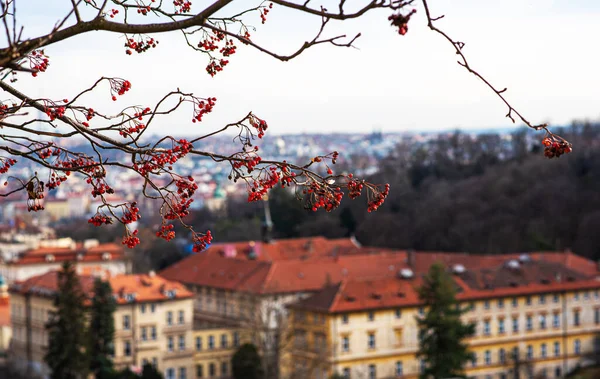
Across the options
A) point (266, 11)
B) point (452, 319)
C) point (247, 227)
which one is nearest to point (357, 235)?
point (247, 227)

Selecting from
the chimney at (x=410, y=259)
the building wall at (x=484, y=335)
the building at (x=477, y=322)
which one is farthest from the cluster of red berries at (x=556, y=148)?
the chimney at (x=410, y=259)

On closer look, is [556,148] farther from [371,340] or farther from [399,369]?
[399,369]

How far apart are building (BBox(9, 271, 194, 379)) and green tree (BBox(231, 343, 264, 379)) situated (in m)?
6.03

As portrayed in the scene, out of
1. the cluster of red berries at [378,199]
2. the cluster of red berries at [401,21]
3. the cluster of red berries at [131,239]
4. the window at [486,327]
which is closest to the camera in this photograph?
the cluster of red berries at [401,21]

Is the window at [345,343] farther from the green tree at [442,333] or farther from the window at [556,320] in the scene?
the window at [556,320]

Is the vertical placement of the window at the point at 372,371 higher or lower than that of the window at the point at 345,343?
lower

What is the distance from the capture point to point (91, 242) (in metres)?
90.8

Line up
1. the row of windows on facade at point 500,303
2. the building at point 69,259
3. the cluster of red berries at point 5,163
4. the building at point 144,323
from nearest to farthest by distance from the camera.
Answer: the cluster of red berries at point 5,163 → the row of windows on facade at point 500,303 → the building at point 144,323 → the building at point 69,259

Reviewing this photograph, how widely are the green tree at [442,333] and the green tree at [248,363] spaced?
24.2ft

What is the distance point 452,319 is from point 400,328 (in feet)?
23.0

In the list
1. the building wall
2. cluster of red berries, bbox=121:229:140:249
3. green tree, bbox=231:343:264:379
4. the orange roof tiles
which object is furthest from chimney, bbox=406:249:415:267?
cluster of red berries, bbox=121:229:140:249

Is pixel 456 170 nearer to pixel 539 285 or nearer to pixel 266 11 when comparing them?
pixel 539 285

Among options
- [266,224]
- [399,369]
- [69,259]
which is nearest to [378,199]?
[399,369]

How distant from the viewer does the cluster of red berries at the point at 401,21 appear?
4.09 metres
